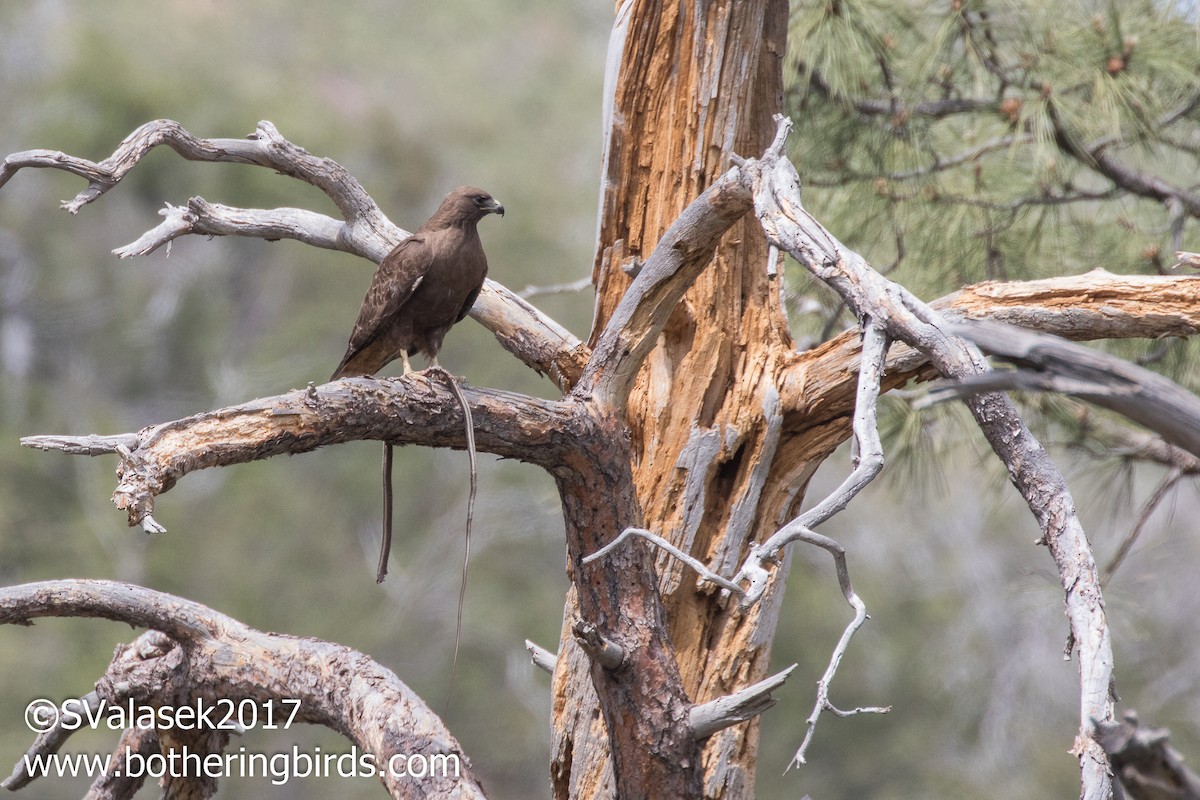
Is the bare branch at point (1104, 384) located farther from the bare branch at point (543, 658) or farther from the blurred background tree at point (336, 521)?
the blurred background tree at point (336, 521)

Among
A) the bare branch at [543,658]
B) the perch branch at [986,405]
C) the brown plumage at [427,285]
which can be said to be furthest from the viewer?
the brown plumage at [427,285]

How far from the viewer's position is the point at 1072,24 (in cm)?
375

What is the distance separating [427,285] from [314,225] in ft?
1.17

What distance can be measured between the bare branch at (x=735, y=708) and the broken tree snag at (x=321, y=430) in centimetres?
60

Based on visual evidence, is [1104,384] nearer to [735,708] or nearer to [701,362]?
[735,708]

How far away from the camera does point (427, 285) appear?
10.2 ft

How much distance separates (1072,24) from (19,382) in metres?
13.7

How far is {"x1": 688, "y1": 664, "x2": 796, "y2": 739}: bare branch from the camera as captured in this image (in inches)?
71.0

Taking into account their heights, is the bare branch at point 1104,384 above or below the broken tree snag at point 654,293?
below

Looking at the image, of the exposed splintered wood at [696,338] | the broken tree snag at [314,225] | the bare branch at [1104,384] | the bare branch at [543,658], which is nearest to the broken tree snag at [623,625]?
the exposed splintered wood at [696,338]

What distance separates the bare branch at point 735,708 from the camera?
180 centimetres

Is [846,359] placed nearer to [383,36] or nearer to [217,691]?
[217,691]

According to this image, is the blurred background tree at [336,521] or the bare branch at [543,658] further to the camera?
the blurred background tree at [336,521]

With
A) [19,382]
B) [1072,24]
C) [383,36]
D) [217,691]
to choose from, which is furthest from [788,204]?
[383,36]
